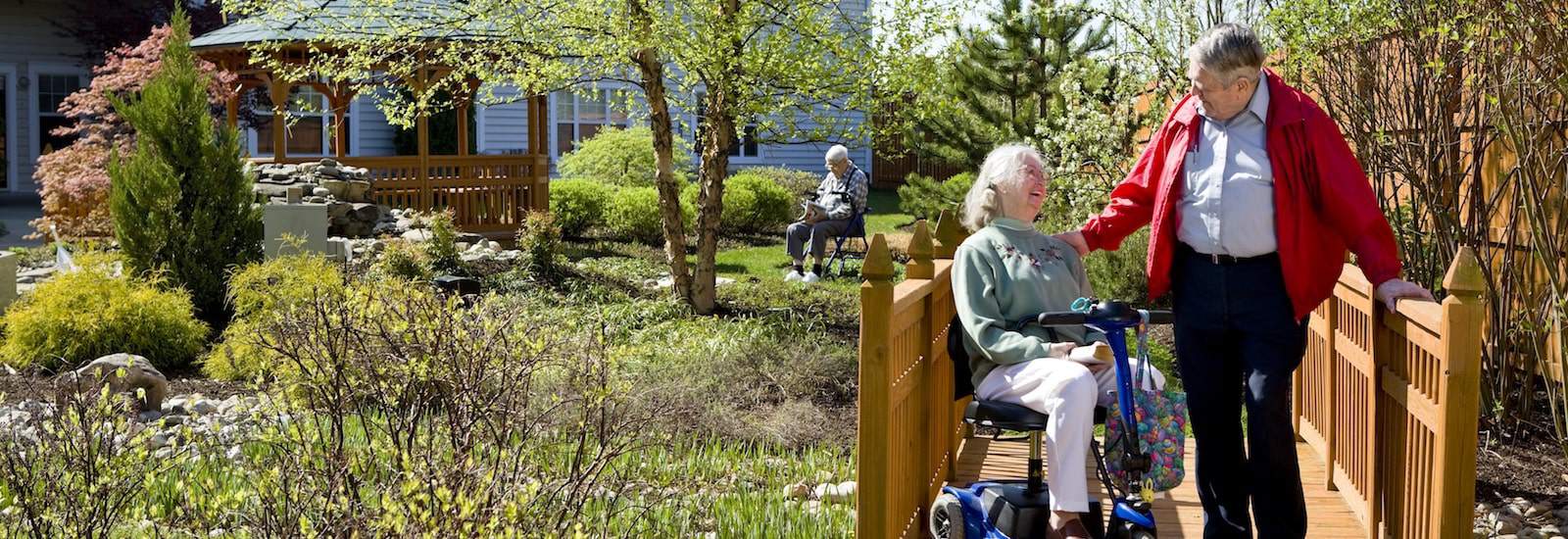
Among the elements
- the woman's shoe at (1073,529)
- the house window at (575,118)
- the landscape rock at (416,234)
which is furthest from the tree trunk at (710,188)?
the house window at (575,118)

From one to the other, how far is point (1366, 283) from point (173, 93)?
9.12 metres

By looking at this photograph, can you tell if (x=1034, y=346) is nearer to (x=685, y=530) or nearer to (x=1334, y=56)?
(x=685, y=530)

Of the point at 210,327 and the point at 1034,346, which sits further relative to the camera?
the point at 210,327

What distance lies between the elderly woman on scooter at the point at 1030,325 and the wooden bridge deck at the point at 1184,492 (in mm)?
640

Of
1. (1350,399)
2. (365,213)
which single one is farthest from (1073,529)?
(365,213)

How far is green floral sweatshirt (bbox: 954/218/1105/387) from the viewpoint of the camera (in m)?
4.27

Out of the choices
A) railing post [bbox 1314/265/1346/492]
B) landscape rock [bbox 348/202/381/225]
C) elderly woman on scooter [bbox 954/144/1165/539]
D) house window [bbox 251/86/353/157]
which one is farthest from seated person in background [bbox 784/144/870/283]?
house window [bbox 251/86/353/157]

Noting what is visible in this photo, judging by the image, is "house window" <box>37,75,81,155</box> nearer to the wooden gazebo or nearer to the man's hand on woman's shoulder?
the wooden gazebo

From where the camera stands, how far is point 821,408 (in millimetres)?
7684

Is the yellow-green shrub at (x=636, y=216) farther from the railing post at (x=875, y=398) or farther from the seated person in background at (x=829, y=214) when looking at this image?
the railing post at (x=875, y=398)

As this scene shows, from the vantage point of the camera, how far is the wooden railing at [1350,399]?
353 centimetres

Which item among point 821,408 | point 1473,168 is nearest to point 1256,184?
point 1473,168

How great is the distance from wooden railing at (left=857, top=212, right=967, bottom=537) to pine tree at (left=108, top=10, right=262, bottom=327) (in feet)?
24.2

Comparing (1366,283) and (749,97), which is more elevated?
(749,97)
